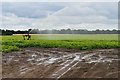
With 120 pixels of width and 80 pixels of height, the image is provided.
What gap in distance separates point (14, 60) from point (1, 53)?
3.49 m

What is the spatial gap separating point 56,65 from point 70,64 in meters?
0.66

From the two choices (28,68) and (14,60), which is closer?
(28,68)

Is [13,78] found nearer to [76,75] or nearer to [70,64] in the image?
[76,75]

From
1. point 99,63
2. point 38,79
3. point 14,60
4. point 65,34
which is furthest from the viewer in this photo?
point 65,34

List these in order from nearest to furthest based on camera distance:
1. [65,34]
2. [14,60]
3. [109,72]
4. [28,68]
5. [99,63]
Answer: [109,72]
[28,68]
[99,63]
[14,60]
[65,34]

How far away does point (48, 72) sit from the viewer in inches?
464

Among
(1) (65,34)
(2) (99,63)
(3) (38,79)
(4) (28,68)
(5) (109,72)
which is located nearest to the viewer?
(3) (38,79)

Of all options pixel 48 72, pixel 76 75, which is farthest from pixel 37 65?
pixel 76 75

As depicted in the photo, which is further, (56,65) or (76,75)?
(56,65)

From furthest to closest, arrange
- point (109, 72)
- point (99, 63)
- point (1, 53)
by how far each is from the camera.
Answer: point (1, 53), point (99, 63), point (109, 72)

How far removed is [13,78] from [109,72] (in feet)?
11.2

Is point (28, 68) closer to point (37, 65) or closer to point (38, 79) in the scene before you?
point (37, 65)

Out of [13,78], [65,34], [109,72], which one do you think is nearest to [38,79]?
[13,78]

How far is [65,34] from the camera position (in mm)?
44312
